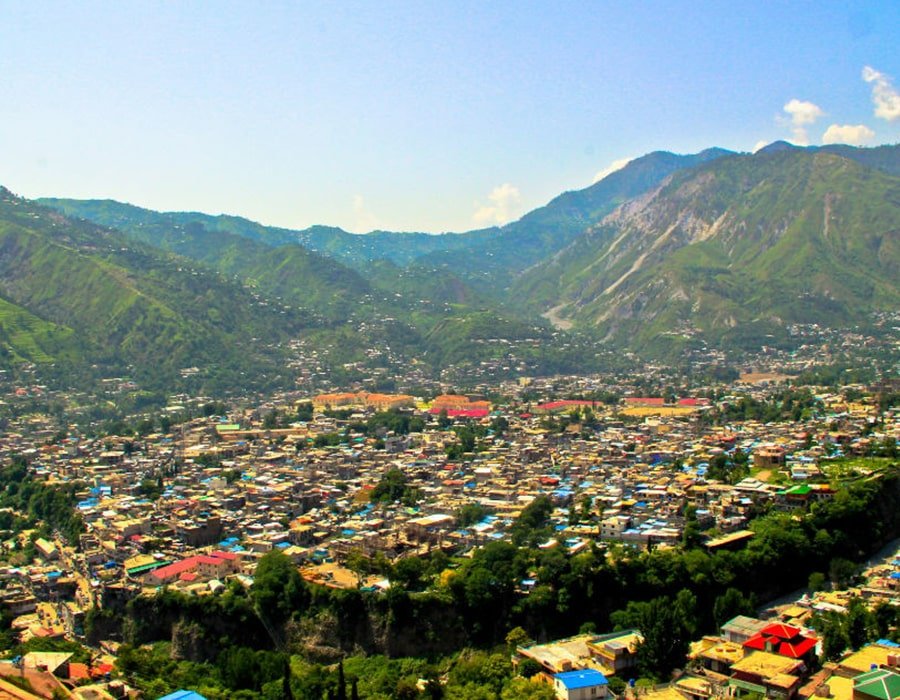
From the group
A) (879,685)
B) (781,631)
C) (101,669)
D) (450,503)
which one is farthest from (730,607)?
(101,669)

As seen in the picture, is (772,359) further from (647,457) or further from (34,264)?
(34,264)

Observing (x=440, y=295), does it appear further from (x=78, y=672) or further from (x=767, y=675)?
(x=767, y=675)

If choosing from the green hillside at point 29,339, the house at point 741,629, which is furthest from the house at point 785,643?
the green hillside at point 29,339

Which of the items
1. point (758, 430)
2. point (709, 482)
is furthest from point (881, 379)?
point (709, 482)

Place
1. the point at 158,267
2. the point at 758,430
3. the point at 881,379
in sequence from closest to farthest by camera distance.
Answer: the point at 758,430, the point at 881,379, the point at 158,267

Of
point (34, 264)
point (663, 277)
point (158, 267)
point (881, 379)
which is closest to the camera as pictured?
point (881, 379)
